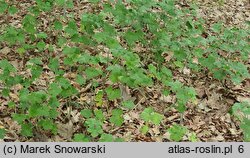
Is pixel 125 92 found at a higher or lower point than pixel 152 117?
lower

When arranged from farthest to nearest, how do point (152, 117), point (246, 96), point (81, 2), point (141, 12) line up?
point (81, 2), point (141, 12), point (246, 96), point (152, 117)

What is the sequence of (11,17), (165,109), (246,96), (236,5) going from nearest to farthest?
(165,109), (246,96), (11,17), (236,5)

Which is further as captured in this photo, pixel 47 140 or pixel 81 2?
pixel 81 2

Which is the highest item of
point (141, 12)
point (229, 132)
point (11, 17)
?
point (141, 12)

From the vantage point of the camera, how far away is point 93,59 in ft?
14.1

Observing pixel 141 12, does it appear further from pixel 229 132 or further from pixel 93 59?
pixel 229 132

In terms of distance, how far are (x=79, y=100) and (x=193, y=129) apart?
4.68ft

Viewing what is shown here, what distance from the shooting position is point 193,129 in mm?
4426

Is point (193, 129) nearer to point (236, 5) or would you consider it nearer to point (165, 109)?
point (165, 109)

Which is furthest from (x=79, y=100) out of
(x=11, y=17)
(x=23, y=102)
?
(x=11, y=17)

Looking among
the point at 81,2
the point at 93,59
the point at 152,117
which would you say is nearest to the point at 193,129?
the point at 152,117

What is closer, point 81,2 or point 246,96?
point 246,96

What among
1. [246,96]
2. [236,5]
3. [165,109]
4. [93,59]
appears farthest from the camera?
[236,5]

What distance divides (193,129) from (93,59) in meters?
1.40
